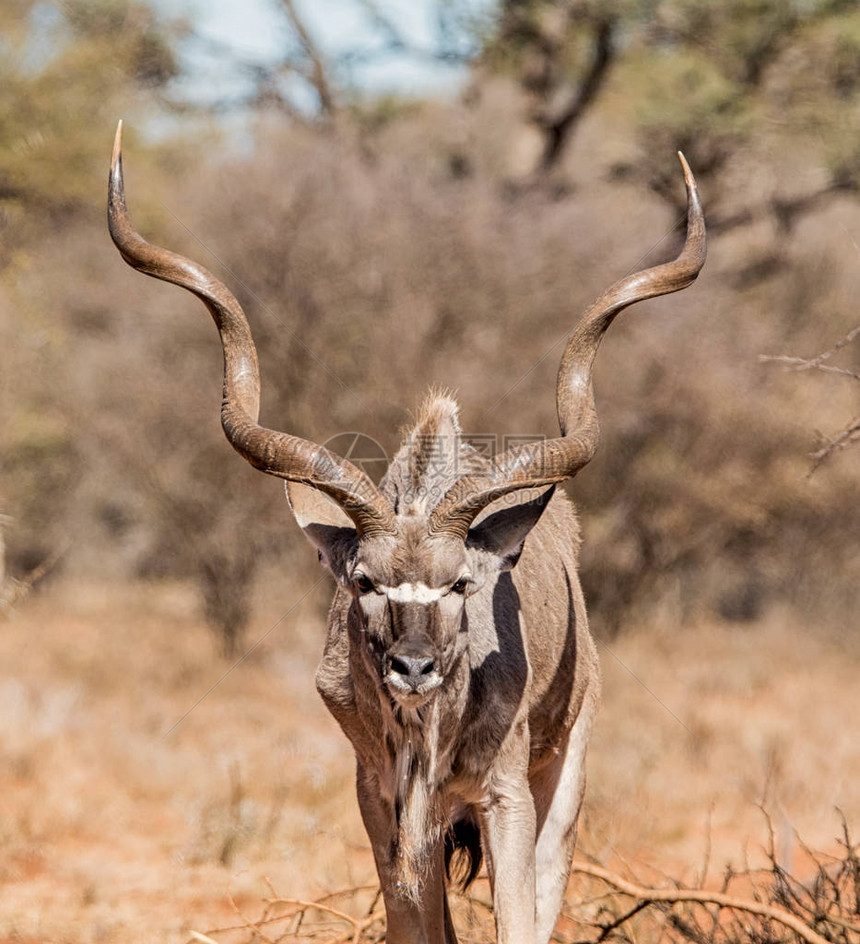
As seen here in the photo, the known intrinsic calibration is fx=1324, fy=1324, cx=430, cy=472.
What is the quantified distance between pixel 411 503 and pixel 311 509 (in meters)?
0.34

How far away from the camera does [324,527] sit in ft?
14.6

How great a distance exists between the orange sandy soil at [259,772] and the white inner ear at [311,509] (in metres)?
2.00

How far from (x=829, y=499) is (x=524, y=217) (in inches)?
201

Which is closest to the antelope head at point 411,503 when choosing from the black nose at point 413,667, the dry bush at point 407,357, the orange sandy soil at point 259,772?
the black nose at point 413,667

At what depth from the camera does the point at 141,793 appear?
9.09 m

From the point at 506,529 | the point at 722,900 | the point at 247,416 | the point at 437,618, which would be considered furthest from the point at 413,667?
the point at 722,900

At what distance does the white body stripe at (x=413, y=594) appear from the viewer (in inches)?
159

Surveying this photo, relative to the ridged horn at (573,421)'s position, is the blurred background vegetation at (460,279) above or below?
above

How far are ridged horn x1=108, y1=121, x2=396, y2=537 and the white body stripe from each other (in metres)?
0.23

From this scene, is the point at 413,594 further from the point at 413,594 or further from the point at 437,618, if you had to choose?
the point at 437,618

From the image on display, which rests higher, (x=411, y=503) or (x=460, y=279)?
(x=460, y=279)

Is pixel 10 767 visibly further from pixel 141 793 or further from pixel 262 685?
pixel 262 685

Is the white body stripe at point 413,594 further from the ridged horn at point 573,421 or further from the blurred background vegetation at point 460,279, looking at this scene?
the blurred background vegetation at point 460,279

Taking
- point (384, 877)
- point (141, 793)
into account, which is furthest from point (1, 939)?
point (141, 793)
